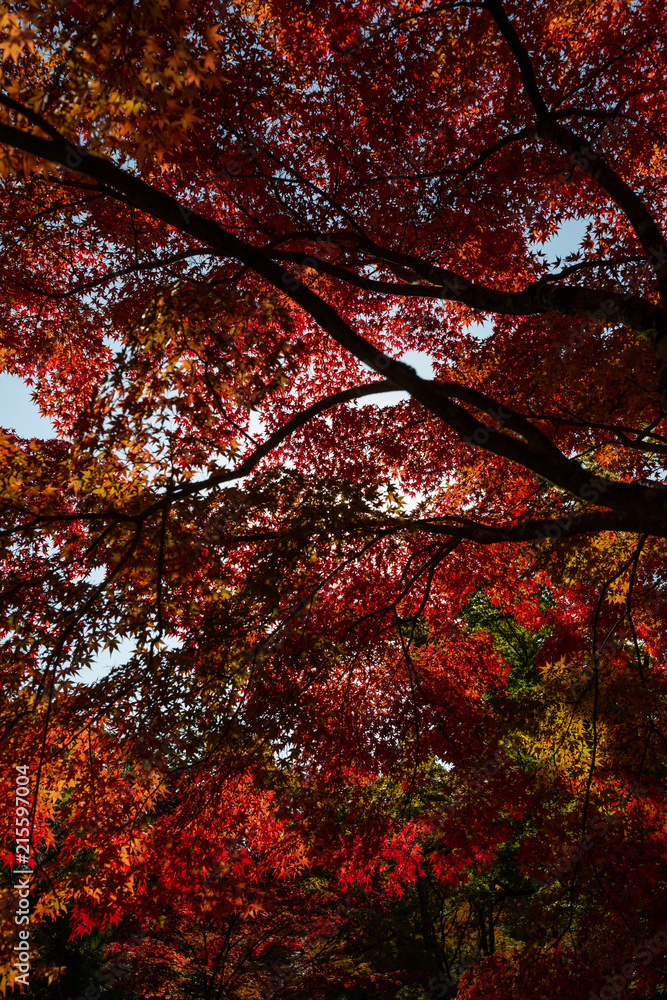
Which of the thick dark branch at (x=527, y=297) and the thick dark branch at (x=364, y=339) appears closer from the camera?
the thick dark branch at (x=364, y=339)

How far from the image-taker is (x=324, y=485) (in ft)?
15.9

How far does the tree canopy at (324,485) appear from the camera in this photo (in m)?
4.03

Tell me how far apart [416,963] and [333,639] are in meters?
8.30

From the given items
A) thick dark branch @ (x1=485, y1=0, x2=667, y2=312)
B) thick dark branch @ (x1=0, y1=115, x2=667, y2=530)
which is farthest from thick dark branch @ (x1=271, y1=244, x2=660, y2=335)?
thick dark branch @ (x1=485, y1=0, x2=667, y2=312)

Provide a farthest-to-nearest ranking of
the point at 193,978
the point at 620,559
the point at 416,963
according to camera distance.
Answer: the point at 416,963, the point at 193,978, the point at 620,559

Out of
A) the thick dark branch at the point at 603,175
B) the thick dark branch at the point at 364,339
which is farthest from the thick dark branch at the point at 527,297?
the thick dark branch at the point at 603,175

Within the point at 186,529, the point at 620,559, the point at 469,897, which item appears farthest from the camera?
the point at 469,897

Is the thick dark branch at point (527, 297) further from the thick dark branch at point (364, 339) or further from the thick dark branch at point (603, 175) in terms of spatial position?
the thick dark branch at point (603, 175)

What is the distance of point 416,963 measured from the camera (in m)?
10.3

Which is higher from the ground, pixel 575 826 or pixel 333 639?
pixel 333 639

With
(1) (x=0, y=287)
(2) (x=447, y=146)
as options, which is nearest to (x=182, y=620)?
(1) (x=0, y=287)

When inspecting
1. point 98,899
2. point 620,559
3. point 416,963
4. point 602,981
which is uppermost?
Answer: point 620,559

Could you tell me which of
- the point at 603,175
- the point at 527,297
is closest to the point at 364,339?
the point at 527,297

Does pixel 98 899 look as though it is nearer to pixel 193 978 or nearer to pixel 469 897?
pixel 193 978
